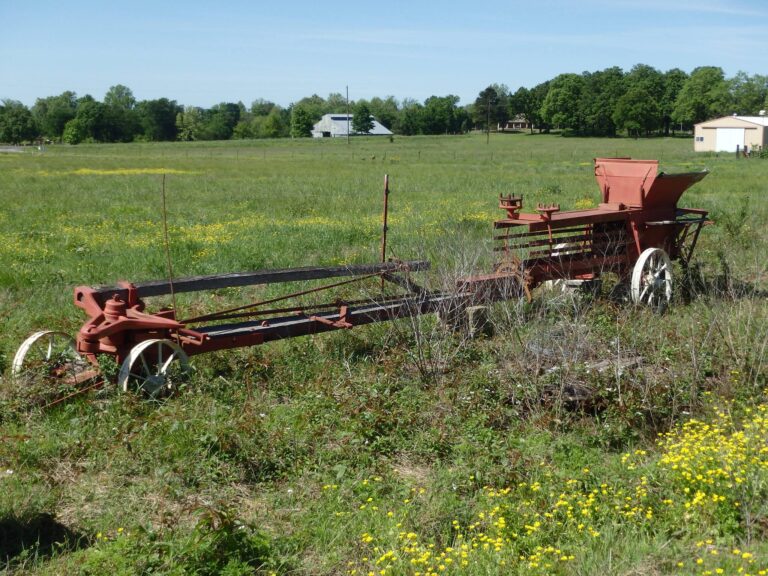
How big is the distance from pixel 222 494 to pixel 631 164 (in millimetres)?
8061

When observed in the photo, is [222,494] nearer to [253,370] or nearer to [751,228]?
[253,370]

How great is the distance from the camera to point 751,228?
1653 centimetres

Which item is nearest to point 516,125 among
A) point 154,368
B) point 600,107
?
point 600,107

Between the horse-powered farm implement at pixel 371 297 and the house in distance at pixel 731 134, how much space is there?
220 ft

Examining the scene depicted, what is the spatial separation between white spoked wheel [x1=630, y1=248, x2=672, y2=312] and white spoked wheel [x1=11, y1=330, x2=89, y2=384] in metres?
6.88

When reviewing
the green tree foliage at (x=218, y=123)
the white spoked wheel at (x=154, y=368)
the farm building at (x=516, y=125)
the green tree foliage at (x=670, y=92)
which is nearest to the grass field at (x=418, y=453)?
the white spoked wheel at (x=154, y=368)

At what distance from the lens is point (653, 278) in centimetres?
1065

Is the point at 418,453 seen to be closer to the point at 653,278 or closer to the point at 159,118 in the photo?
the point at 653,278

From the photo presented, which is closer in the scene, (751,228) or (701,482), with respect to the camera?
(701,482)

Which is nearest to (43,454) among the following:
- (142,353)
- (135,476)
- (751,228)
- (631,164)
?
(135,476)

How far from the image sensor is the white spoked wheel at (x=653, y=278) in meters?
10.5

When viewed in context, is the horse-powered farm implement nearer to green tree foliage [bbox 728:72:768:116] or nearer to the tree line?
the tree line

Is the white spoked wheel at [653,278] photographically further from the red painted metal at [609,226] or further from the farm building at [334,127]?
the farm building at [334,127]

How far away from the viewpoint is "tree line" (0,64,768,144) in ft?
382
